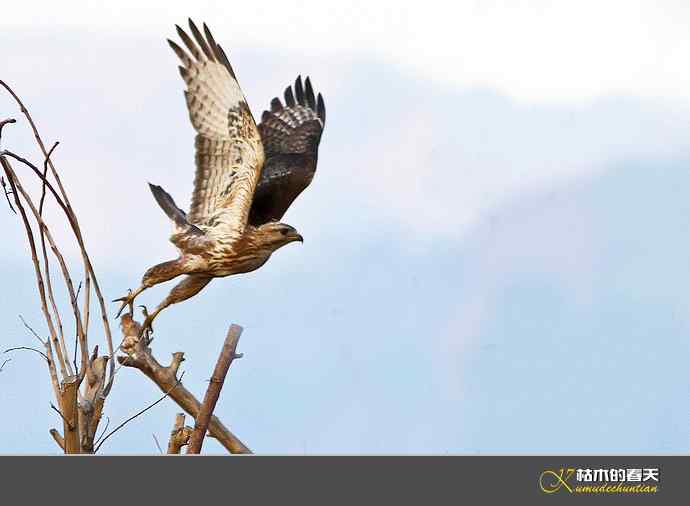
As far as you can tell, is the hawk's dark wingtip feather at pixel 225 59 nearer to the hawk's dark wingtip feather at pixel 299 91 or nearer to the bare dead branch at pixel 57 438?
the hawk's dark wingtip feather at pixel 299 91

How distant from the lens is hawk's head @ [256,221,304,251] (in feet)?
28.5

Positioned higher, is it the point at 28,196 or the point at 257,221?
the point at 257,221

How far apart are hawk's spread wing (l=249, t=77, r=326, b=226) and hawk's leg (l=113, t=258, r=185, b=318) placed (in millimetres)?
673

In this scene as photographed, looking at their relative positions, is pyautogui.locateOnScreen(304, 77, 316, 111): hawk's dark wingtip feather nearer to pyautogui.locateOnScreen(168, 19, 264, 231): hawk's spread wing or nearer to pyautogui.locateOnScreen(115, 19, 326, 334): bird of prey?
pyautogui.locateOnScreen(115, 19, 326, 334): bird of prey

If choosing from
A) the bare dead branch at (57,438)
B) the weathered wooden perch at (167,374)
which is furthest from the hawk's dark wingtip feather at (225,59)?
the bare dead branch at (57,438)

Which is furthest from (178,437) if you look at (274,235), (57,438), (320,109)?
(320,109)

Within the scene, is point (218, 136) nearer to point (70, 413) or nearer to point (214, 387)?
point (214, 387)

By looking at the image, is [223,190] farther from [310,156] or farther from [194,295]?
[310,156]

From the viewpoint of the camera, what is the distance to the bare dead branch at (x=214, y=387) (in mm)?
7438

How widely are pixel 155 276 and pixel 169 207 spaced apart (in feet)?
1.66

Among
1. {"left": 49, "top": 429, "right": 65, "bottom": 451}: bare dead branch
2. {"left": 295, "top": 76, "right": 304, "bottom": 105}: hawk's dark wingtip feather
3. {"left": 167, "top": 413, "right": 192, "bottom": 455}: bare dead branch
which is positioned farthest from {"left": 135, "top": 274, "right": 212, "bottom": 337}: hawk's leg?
{"left": 295, "top": 76, "right": 304, "bottom": 105}: hawk's dark wingtip feather
